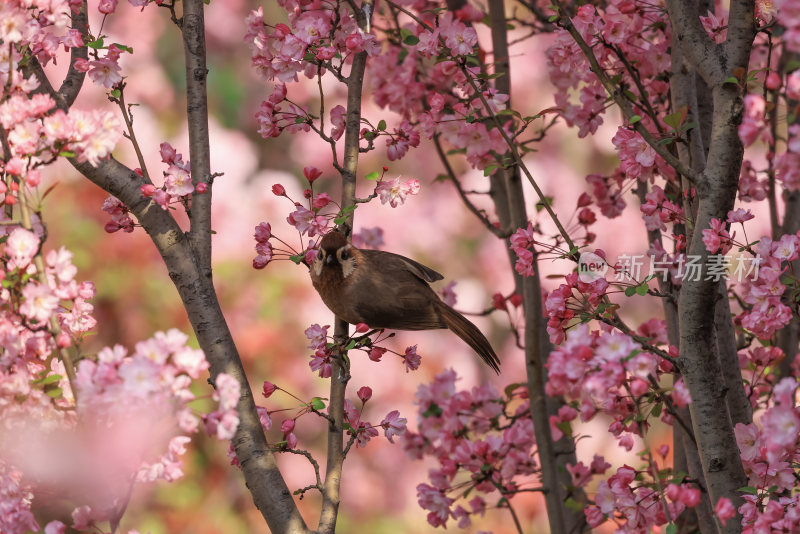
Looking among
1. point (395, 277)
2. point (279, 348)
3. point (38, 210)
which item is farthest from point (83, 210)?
point (38, 210)

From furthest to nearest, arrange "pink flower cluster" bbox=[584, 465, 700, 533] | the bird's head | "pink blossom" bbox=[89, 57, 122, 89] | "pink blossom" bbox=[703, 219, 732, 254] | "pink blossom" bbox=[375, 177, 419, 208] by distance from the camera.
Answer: the bird's head → "pink blossom" bbox=[375, 177, 419, 208] → "pink flower cluster" bbox=[584, 465, 700, 533] → "pink blossom" bbox=[89, 57, 122, 89] → "pink blossom" bbox=[703, 219, 732, 254]

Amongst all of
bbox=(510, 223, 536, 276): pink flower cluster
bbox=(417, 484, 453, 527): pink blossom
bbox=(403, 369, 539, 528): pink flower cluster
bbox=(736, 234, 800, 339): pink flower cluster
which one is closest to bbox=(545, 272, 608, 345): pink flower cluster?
bbox=(510, 223, 536, 276): pink flower cluster

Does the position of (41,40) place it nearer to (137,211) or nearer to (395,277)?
(137,211)

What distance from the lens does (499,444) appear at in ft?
7.93

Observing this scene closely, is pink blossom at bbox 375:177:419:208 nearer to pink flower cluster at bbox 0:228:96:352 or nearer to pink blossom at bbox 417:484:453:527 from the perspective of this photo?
pink flower cluster at bbox 0:228:96:352

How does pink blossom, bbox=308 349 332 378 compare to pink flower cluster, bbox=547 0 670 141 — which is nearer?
pink blossom, bbox=308 349 332 378

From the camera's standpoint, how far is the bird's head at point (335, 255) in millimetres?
2113

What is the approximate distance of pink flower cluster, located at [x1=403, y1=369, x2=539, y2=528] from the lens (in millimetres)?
2363

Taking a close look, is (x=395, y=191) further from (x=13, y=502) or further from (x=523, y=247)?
(x=13, y=502)

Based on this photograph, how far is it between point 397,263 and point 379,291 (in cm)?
18

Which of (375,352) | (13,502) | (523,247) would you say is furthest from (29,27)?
(523,247)

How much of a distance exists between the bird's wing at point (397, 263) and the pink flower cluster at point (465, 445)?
354 mm

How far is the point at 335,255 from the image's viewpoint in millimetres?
2162

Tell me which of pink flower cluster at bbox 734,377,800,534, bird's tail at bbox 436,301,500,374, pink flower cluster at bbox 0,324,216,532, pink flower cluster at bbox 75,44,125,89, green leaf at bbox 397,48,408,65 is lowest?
pink flower cluster at bbox 734,377,800,534
